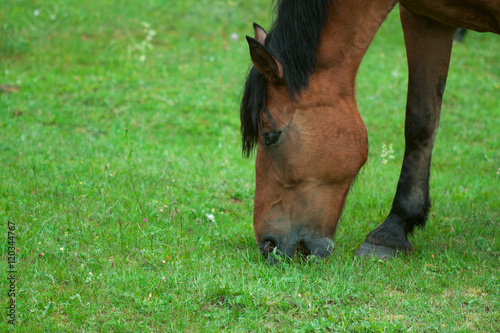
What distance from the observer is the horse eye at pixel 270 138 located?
135 inches

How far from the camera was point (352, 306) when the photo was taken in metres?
2.99

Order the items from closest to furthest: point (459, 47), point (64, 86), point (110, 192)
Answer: point (110, 192)
point (64, 86)
point (459, 47)

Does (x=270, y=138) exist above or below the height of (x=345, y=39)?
below

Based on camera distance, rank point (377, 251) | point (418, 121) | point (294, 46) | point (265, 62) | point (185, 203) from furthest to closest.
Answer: point (185, 203)
point (418, 121)
point (377, 251)
point (294, 46)
point (265, 62)

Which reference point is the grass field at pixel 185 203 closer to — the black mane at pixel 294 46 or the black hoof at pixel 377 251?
the black hoof at pixel 377 251

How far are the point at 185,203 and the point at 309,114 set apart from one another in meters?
1.74

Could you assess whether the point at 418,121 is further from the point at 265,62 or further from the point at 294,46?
the point at 265,62

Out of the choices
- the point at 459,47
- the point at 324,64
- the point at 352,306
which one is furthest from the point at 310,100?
the point at 459,47

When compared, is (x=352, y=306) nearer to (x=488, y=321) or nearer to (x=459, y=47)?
(x=488, y=321)

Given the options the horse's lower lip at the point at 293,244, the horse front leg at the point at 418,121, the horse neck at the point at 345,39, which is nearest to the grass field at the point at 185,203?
the horse's lower lip at the point at 293,244

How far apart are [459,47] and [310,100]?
9685mm

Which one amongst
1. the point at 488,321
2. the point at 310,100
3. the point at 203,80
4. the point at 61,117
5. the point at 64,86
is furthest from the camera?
the point at 203,80

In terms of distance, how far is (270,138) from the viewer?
3439 millimetres

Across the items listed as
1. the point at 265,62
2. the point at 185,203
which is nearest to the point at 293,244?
the point at 265,62
